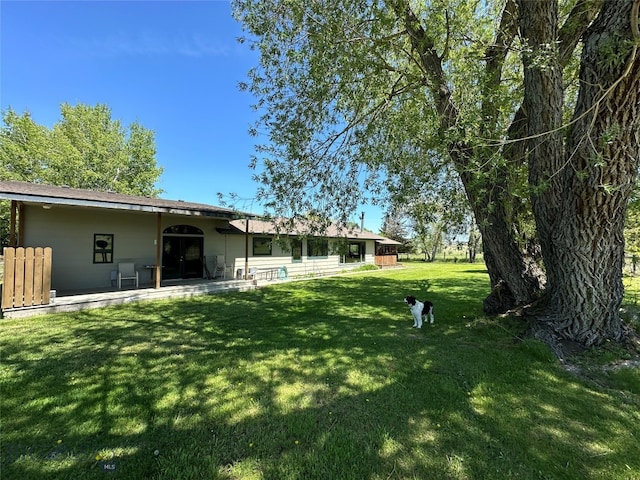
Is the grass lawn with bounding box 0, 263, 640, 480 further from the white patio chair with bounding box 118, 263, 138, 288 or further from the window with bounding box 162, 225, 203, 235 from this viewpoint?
the window with bounding box 162, 225, 203, 235

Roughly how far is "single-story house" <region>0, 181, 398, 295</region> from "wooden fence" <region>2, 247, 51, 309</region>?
4.42 feet

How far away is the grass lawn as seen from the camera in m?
2.34

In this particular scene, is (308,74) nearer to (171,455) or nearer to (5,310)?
(171,455)

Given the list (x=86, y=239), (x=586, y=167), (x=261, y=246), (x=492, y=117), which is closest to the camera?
(x=586, y=167)

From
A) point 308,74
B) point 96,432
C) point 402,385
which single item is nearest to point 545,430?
point 402,385

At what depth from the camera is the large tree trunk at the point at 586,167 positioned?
382cm

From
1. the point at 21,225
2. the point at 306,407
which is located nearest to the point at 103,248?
the point at 21,225

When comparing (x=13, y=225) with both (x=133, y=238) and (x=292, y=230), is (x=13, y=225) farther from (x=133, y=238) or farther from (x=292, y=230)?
(x=292, y=230)

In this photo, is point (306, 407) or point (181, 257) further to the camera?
point (181, 257)

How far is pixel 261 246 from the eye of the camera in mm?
16188

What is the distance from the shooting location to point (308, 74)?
6031 mm

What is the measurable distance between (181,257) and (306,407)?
453 inches

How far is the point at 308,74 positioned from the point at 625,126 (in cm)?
511

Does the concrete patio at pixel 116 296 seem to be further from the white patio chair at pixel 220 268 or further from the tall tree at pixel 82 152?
the tall tree at pixel 82 152
